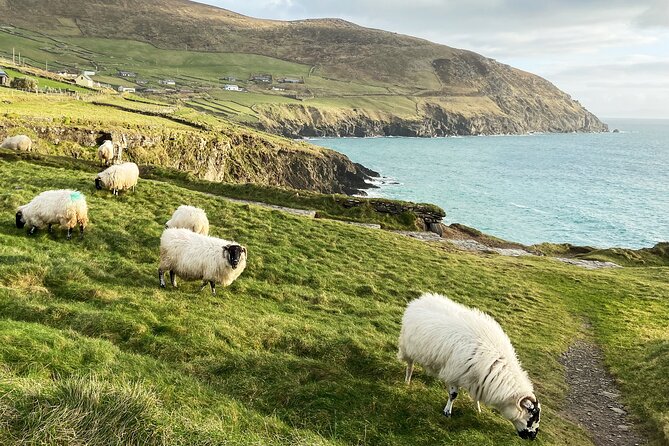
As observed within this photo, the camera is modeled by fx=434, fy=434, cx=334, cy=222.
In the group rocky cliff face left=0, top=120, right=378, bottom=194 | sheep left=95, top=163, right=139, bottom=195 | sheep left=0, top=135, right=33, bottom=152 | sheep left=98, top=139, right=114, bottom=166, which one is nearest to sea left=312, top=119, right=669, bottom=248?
rocky cliff face left=0, top=120, right=378, bottom=194

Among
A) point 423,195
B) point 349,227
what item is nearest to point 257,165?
point 423,195

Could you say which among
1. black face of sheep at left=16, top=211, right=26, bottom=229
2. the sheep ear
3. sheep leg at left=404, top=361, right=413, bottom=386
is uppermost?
black face of sheep at left=16, top=211, right=26, bottom=229

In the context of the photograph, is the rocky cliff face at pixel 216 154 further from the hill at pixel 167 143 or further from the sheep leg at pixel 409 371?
the sheep leg at pixel 409 371

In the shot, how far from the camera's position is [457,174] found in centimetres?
12888

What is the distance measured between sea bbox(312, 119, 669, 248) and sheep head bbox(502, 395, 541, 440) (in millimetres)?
64259

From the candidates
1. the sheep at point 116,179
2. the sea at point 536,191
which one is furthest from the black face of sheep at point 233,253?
the sea at point 536,191

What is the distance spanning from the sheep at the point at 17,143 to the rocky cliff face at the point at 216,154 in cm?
201

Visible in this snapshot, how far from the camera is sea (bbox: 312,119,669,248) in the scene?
7550cm

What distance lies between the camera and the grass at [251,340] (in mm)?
5670

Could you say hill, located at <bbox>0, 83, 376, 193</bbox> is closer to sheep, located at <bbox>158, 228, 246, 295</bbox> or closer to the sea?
the sea

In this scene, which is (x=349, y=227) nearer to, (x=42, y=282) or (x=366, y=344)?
(x=366, y=344)

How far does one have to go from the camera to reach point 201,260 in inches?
590

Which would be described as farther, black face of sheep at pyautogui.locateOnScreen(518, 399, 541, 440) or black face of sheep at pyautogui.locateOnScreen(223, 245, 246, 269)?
black face of sheep at pyautogui.locateOnScreen(223, 245, 246, 269)

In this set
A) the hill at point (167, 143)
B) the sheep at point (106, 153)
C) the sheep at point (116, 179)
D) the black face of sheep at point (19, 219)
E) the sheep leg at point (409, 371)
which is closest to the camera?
the sheep leg at point (409, 371)
